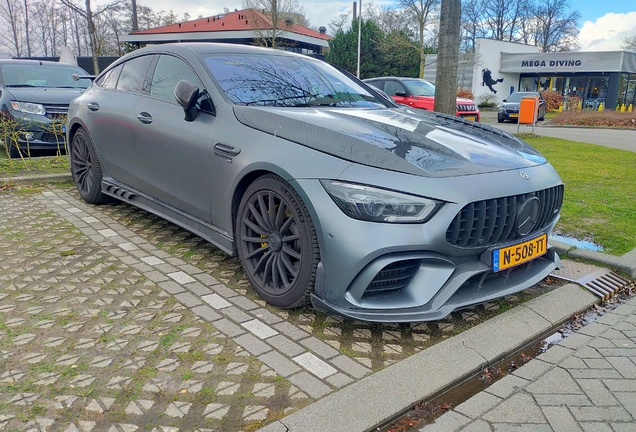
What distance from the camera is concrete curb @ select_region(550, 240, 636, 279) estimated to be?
390 cm

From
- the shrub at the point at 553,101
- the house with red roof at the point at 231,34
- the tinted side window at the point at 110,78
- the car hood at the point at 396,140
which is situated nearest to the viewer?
the car hood at the point at 396,140

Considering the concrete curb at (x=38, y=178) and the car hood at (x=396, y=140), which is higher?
the car hood at (x=396, y=140)

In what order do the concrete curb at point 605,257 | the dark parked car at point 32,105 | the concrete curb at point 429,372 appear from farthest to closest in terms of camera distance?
the dark parked car at point 32,105
the concrete curb at point 605,257
the concrete curb at point 429,372

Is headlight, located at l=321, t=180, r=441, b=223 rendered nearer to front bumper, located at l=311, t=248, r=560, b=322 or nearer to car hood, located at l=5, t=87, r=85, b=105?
front bumper, located at l=311, t=248, r=560, b=322

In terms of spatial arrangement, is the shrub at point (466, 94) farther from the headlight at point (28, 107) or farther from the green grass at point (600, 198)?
the headlight at point (28, 107)

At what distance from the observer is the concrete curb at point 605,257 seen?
3.90 m

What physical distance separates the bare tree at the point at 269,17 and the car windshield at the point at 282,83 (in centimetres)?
2188

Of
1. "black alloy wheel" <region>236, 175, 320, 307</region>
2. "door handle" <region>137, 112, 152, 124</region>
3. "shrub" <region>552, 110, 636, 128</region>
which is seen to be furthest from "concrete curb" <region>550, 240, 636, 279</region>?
"shrub" <region>552, 110, 636, 128</region>

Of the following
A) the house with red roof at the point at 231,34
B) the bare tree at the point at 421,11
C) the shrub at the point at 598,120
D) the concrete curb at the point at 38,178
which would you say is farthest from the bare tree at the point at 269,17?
the concrete curb at the point at 38,178

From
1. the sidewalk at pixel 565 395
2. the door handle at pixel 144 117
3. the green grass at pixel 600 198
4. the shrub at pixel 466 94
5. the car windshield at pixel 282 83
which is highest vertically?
the shrub at pixel 466 94

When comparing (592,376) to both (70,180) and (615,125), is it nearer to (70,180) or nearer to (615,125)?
(70,180)

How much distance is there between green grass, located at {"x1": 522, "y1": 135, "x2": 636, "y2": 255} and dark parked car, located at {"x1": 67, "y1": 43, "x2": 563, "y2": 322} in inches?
64.0

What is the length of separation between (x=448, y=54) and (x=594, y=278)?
14.3ft

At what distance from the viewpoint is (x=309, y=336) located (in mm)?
2779
